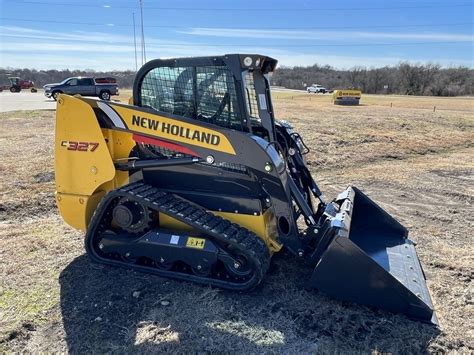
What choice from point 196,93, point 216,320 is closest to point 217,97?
point 196,93

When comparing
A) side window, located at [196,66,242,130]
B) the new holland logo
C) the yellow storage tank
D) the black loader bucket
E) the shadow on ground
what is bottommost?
the shadow on ground

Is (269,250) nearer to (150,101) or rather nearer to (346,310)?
(346,310)

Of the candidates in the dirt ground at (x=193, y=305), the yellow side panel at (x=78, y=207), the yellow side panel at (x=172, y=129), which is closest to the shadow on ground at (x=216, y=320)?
the dirt ground at (x=193, y=305)

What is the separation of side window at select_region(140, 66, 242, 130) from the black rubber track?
89 cm

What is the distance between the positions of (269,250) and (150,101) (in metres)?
1.97

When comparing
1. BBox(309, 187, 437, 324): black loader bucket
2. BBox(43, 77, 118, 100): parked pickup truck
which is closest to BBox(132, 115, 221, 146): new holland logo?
BBox(309, 187, 437, 324): black loader bucket

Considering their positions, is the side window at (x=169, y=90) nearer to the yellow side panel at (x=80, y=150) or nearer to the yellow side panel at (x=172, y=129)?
the yellow side panel at (x=172, y=129)

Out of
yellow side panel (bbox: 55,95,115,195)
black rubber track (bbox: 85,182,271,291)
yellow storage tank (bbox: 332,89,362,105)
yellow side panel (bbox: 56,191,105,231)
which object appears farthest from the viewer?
yellow storage tank (bbox: 332,89,362,105)

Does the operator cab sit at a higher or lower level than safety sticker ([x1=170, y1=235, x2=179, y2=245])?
higher

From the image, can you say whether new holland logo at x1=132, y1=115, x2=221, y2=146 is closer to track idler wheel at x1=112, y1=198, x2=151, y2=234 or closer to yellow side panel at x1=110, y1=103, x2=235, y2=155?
yellow side panel at x1=110, y1=103, x2=235, y2=155

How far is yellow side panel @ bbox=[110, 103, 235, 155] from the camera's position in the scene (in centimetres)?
396

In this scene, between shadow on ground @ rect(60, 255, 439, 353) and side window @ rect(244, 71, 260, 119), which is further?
side window @ rect(244, 71, 260, 119)

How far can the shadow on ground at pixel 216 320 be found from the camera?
3.29 meters

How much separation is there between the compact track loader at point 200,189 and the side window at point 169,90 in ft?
0.03
